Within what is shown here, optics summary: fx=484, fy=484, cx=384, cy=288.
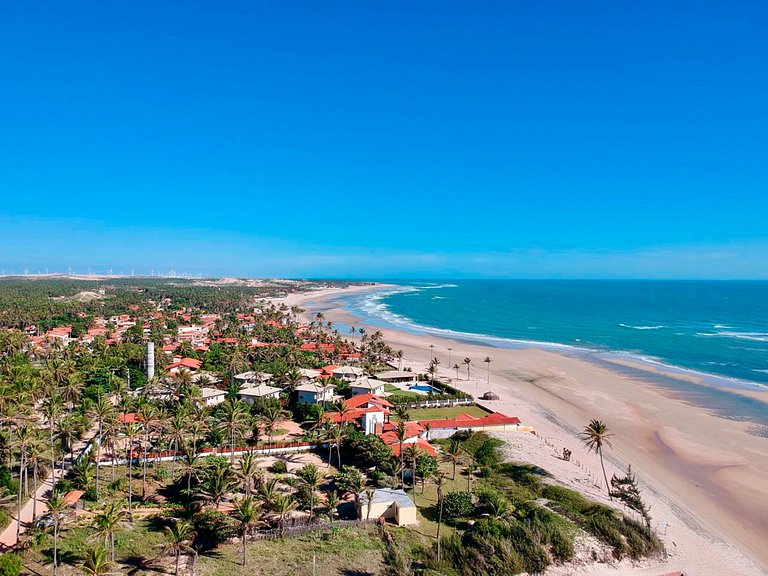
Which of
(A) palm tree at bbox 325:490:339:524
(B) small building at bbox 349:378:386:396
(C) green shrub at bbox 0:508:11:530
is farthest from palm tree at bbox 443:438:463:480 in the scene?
(C) green shrub at bbox 0:508:11:530

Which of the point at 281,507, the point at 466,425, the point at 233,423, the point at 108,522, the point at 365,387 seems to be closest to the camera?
the point at 108,522

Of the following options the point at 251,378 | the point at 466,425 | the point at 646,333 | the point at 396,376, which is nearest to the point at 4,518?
the point at 251,378

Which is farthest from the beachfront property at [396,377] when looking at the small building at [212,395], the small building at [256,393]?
the small building at [212,395]

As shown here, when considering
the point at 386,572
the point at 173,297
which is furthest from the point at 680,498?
the point at 173,297

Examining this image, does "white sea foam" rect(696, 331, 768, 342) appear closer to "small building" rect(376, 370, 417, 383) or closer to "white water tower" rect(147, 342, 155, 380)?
"small building" rect(376, 370, 417, 383)

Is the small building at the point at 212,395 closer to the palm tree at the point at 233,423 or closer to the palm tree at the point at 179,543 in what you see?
the palm tree at the point at 233,423

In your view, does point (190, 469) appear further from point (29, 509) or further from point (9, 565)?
point (9, 565)
